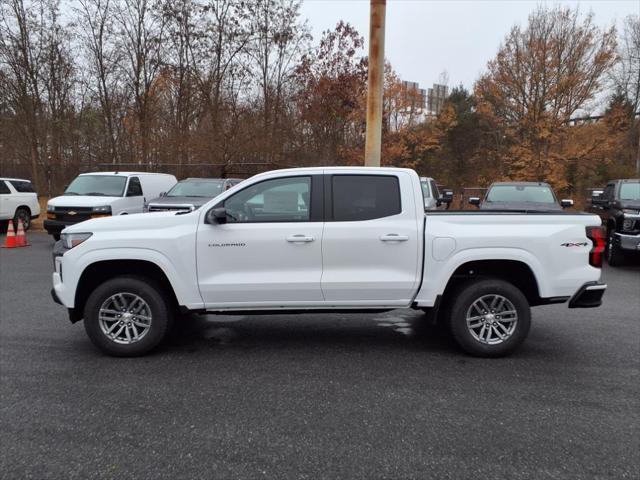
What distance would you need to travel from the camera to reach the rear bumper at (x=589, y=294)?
→ 14.9 feet

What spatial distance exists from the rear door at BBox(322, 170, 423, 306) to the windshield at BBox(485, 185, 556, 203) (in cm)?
906

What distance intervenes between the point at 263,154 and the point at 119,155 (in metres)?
8.05

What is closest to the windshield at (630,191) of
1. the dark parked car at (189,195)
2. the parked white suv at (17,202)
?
the dark parked car at (189,195)

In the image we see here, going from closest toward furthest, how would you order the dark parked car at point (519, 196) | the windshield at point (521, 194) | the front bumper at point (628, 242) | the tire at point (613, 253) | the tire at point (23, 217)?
1. the front bumper at point (628, 242)
2. the tire at point (613, 253)
3. the dark parked car at point (519, 196)
4. the windshield at point (521, 194)
5. the tire at point (23, 217)

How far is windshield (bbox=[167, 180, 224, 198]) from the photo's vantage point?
42.5ft

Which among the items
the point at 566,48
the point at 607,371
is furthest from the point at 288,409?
the point at 566,48

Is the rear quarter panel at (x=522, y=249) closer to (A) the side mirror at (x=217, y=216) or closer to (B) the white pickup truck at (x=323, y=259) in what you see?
(B) the white pickup truck at (x=323, y=259)

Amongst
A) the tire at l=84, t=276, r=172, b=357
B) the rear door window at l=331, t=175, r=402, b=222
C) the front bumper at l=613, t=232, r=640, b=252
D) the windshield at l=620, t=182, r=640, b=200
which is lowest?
the tire at l=84, t=276, r=172, b=357

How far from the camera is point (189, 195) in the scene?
12930 mm

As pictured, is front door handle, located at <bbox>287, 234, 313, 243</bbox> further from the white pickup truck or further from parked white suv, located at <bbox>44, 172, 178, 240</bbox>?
parked white suv, located at <bbox>44, 172, 178, 240</bbox>

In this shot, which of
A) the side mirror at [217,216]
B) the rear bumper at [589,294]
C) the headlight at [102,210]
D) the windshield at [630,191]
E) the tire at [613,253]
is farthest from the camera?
the headlight at [102,210]

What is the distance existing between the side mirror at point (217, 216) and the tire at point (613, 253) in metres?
8.88

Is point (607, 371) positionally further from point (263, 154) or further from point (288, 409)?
point (263, 154)

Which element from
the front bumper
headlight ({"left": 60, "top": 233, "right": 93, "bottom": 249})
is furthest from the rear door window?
the front bumper
